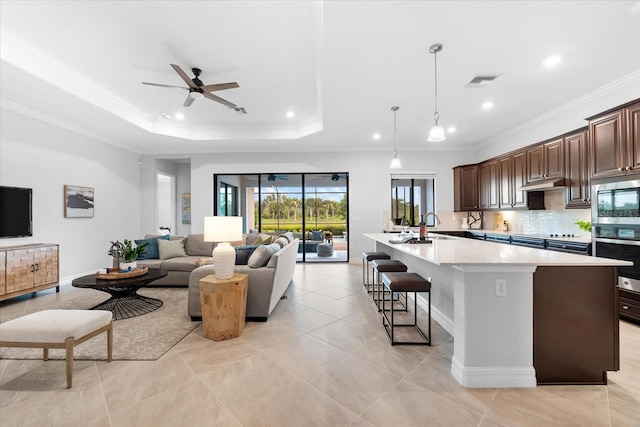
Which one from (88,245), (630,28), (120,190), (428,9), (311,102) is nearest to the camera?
(428,9)

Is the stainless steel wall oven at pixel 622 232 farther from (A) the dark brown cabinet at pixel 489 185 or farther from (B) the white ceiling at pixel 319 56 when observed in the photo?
(A) the dark brown cabinet at pixel 489 185

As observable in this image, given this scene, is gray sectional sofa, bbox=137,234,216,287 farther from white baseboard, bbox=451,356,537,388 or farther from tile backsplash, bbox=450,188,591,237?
tile backsplash, bbox=450,188,591,237

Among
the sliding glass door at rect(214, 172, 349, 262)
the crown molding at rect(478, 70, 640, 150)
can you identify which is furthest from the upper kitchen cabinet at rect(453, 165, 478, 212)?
the sliding glass door at rect(214, 172, 349, 262)

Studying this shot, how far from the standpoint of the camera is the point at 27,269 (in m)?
4.01

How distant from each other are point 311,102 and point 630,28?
378 cm

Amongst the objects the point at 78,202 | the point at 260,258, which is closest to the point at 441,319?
the point at 260,258

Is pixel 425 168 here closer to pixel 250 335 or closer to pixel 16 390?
pixel 250 335

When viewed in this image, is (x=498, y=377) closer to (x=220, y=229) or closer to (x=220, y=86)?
(x=220, y=229)

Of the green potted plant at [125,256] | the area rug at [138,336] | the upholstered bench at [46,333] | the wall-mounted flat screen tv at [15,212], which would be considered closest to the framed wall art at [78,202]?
the wall-mounted flat screen tv at [15,212]

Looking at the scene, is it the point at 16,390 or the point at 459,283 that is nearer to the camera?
the point at 16,390

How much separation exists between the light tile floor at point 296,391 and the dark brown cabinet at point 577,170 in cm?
190

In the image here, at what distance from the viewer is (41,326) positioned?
198cm

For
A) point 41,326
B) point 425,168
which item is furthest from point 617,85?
point 41,326

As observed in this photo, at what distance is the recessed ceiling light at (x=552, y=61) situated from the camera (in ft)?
9.63
